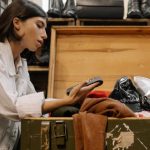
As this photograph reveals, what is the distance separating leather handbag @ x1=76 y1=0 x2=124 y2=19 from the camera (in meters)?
1.81

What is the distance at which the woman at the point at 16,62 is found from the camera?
107cm

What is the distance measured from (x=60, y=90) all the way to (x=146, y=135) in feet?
3.15

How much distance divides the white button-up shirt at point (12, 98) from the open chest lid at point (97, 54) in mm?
439

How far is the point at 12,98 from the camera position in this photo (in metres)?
1.07

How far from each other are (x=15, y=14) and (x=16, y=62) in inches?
8.3

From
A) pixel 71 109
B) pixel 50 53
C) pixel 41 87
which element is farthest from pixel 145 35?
pixel 71 109

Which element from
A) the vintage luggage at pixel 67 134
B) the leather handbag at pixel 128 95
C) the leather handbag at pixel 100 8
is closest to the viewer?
the vintage luggage at pixel 67 134

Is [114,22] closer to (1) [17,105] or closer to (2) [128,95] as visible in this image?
(2) [128,95]

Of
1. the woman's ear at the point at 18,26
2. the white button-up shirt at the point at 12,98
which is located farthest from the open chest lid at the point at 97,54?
the woman's ear at the point at 18,26

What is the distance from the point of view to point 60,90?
1843mm

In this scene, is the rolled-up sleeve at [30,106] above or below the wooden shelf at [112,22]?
below

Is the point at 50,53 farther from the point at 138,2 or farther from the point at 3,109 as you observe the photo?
the point at 3,109

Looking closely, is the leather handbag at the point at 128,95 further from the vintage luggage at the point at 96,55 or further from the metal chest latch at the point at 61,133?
the vintage luggage at the point at 96,55

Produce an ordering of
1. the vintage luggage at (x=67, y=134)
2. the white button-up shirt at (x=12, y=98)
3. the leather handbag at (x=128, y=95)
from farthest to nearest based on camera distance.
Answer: the leather handbag at (x=128, y=95) < the white button-up shirt at (x=12, y=98) < the vintage luggage at (x=67, y=134)
